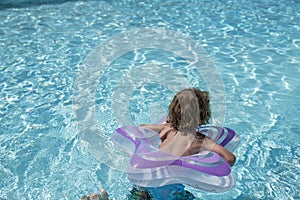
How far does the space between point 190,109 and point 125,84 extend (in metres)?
2.86

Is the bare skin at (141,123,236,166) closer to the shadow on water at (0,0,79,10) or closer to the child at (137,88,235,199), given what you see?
the child at (137,88,235,199)

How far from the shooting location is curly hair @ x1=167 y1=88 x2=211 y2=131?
236cm

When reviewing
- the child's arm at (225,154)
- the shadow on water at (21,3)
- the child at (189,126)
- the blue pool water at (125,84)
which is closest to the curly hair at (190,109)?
the child at (189,126)

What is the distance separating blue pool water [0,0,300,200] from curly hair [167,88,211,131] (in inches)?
40.8

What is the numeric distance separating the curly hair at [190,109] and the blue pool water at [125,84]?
3.40 feet

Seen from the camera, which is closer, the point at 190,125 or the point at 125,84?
the point at 190,125

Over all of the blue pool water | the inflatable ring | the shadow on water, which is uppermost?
the inflatable ring

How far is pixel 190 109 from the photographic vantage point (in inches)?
93.6

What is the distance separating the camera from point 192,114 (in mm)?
2369

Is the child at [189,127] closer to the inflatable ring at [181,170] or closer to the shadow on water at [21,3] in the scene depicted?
the inflatable ring at [181,170]

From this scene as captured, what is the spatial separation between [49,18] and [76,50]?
77.5 inches

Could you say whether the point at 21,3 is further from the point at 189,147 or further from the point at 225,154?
the point at 225,154

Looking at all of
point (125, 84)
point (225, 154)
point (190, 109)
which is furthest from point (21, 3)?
point (225, 154)

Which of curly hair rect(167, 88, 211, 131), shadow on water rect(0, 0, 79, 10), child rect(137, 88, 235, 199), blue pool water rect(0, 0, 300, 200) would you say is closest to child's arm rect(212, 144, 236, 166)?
child rect(137, 88, 235, 199)
